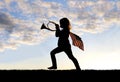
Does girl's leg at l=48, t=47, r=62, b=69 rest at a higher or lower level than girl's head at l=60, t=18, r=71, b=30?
lower

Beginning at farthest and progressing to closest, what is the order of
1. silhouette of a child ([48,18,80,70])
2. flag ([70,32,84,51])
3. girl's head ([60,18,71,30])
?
A: flag ([70,32,84,51]) < girl's head ([60,18,71,30]) < silhouette of a child ([48,18,80,70])

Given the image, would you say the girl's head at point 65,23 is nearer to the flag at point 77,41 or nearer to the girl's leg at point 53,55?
the flag at point 77,41

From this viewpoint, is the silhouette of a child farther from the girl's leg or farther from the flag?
the flag

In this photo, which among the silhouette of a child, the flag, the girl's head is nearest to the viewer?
the silhouette of a child

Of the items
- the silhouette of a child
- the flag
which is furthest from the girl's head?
the flag

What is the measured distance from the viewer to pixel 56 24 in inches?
627

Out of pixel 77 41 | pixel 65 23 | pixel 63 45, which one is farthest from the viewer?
pixel 77 41

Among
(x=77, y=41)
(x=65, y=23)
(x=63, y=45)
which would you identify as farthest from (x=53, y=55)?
(x=65, y=23)

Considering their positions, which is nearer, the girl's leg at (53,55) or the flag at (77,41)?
the girl's leg at (53,55)

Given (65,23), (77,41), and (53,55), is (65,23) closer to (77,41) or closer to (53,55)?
(77,41)

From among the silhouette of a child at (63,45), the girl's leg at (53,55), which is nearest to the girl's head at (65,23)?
the silhouette of a child at (63,45)
